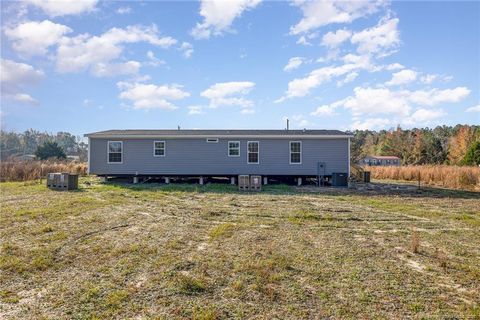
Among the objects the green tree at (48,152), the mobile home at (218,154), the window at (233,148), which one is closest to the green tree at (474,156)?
the mobile home at (218,154)

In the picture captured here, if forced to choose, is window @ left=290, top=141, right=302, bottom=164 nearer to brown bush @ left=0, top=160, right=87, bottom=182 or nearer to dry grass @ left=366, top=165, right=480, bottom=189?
dry grass @ left=366, top=165, right=480, bottom=189

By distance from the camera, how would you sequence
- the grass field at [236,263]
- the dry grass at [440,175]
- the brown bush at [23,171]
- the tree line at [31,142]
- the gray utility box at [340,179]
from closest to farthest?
1. the grass field at [236,263]
2. the gray utility box at [340,179]
3. the dry grass at [440,175]
4. the brown bush at [23,171]
5. the tree line at [31,142]

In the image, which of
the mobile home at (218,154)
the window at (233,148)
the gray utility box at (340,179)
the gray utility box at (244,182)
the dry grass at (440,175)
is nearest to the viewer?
the gray utility box at (244,182)

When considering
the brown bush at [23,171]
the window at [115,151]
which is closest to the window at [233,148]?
the window at [115,151]

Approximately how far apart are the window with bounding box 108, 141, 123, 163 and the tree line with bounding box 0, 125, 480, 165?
42.7 ft

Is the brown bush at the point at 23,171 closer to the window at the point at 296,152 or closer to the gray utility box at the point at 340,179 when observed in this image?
the window at the point at 296,152

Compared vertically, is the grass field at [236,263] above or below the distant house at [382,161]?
below

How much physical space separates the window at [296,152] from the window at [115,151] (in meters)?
8.74

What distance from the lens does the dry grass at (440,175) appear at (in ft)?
53.7

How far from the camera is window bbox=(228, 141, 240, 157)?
660 inches

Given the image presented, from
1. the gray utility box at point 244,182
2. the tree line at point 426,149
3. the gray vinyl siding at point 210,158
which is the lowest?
the gray utility box at point 244,182

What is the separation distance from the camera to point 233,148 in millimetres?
16781

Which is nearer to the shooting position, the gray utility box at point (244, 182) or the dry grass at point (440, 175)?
the gray utility box at point (244, 182)

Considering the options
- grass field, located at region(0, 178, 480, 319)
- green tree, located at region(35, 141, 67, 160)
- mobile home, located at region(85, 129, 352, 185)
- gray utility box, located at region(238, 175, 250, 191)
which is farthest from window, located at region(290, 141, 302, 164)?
green tree, located at region(35, 141, 67, 160)
